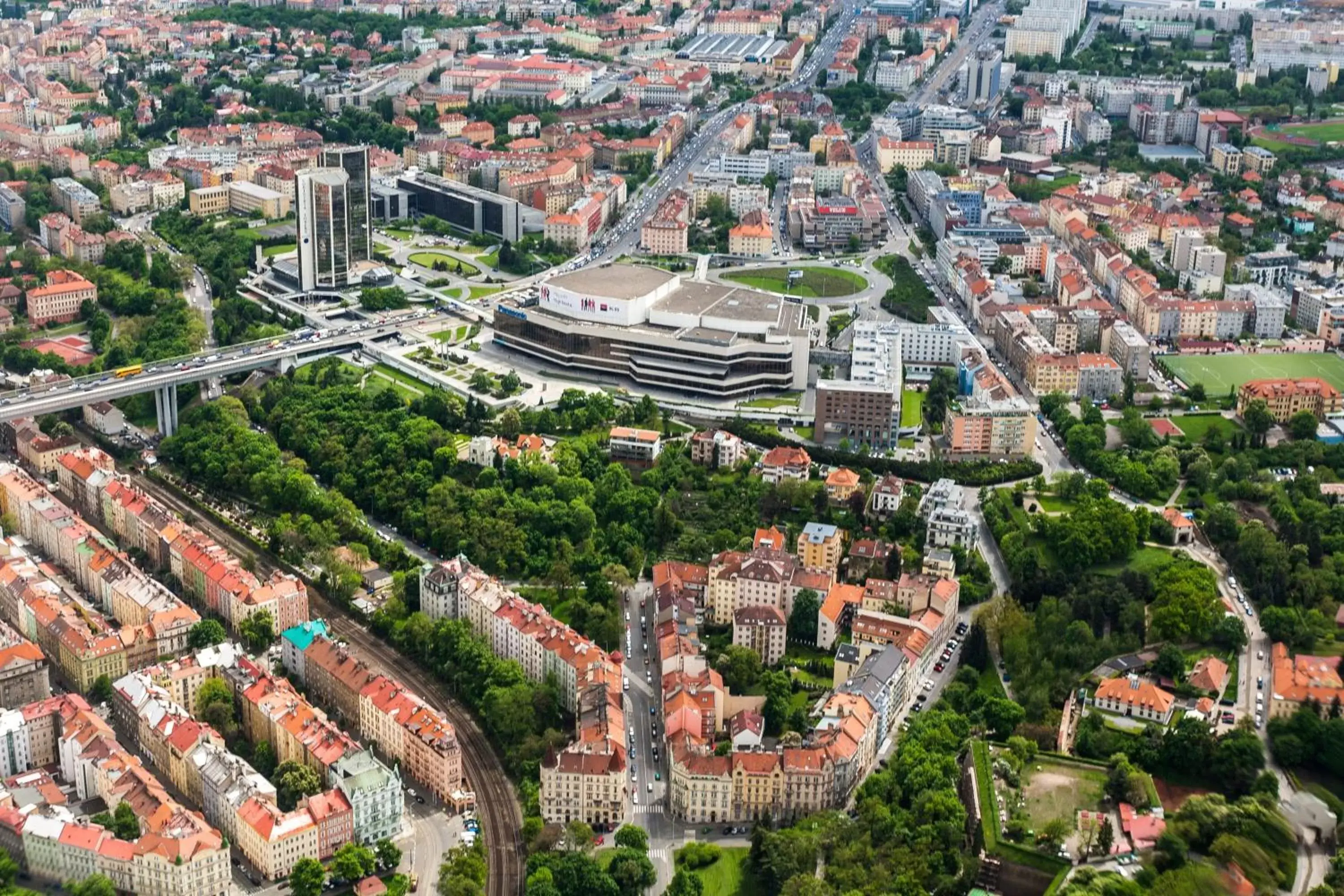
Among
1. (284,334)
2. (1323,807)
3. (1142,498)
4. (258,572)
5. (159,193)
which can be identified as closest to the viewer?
(1323,807)

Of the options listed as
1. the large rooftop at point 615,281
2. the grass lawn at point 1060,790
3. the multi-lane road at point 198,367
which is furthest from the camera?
the large rooftop at point 615,281

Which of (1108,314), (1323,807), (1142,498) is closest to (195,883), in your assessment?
(1323,807)

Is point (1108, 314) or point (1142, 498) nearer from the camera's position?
point (1142, 498)

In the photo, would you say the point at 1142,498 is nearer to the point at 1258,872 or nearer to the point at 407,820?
the point at 1258,872

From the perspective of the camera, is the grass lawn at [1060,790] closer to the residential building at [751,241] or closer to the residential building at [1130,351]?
the residential building at [1130,351]

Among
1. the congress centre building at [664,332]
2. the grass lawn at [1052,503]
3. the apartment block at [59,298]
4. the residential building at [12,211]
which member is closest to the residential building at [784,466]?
the grass lawn at [1052,503]

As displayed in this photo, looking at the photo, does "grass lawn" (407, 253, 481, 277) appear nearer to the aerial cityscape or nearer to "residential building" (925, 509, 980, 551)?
the aerial cityscape

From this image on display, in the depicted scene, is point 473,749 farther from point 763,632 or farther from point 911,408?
point 911,408
